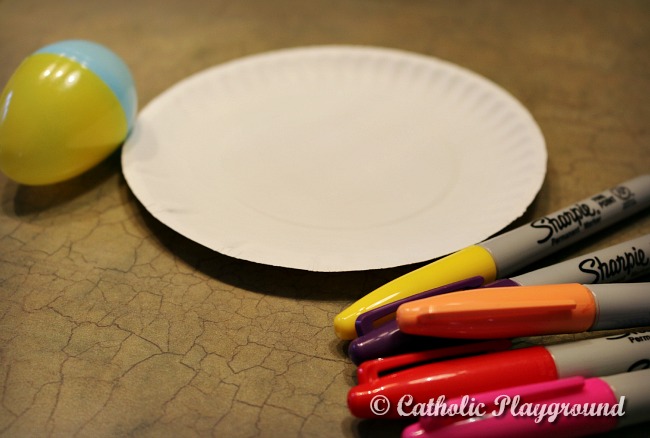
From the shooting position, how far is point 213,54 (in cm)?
72

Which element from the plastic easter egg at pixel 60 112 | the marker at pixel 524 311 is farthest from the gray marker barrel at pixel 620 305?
the plastic easter egg at pixel 60 112

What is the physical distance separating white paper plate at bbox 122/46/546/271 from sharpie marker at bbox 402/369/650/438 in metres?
0.12

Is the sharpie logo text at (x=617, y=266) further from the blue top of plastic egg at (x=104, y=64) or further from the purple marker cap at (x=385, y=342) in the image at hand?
the blue top of plastic egg at (x=104, y=64)

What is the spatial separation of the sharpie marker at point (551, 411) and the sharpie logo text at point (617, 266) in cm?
8

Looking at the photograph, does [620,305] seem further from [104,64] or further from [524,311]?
[104,64]

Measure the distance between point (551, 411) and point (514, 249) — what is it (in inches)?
4.8

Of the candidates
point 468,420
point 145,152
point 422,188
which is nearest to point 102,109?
point 145,152

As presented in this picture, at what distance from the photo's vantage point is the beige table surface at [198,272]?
0.38 m

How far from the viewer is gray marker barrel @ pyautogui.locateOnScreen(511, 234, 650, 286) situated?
0.40m

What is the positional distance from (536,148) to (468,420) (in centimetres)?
28

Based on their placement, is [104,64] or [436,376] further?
[104,64]

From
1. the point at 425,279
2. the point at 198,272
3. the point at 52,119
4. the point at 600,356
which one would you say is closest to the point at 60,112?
A: the point at 52,119

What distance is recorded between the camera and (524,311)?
355 mm

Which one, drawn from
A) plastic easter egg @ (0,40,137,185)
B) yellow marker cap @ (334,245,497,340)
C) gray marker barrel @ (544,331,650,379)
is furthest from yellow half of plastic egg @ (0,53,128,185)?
gray marker barrel @ (544,331,650,379)
